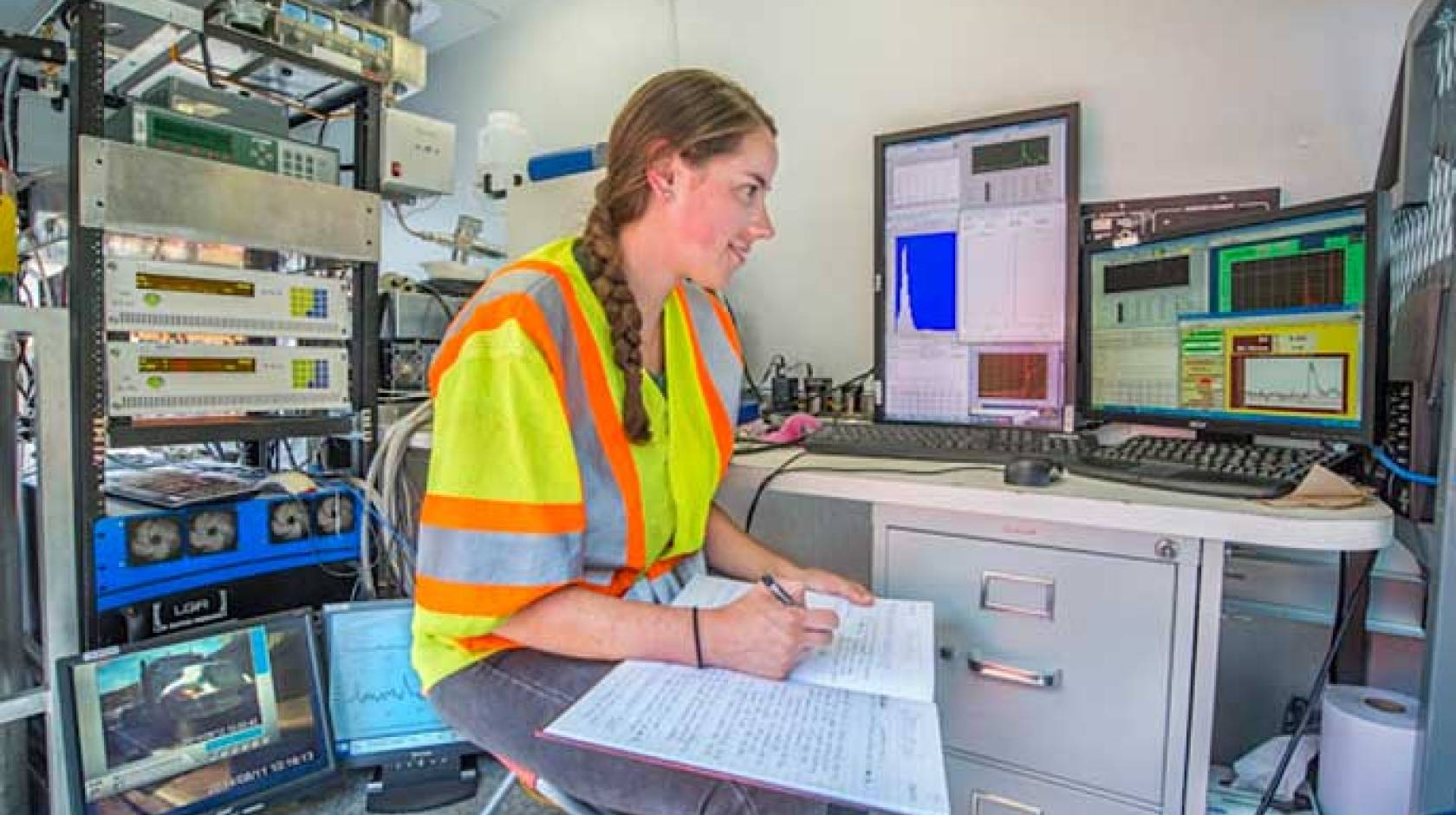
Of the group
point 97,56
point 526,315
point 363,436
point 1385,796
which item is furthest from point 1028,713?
point 97,56

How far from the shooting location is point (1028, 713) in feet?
2.99

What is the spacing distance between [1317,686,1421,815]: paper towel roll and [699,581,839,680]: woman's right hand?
0.68m

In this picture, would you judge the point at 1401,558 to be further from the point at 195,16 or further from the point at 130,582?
the point at 195,16

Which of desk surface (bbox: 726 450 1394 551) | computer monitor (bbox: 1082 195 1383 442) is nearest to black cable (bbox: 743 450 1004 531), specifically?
desk surface (bbox: 726 450 1394 551)

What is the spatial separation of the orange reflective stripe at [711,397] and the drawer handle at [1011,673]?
1.34 feet

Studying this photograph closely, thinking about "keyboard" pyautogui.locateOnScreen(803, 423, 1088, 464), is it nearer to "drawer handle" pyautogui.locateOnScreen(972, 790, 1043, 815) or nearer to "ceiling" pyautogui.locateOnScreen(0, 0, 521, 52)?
"drawer handle" pyautogui.locateOnScreen(972, 790, 1043, 815)

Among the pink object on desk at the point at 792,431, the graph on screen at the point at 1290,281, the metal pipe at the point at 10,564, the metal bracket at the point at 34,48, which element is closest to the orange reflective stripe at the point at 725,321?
the pink object on desk at the point at 792,431

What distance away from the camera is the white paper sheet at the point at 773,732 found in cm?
54

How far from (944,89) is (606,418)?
135 cm

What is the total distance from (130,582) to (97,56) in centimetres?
87

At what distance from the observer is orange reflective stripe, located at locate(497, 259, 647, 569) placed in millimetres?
815

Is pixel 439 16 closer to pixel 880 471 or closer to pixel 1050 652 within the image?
pixel 880 471

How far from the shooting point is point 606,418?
82 centimetres

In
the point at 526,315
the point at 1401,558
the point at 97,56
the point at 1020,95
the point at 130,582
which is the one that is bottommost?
the point at 130,582
